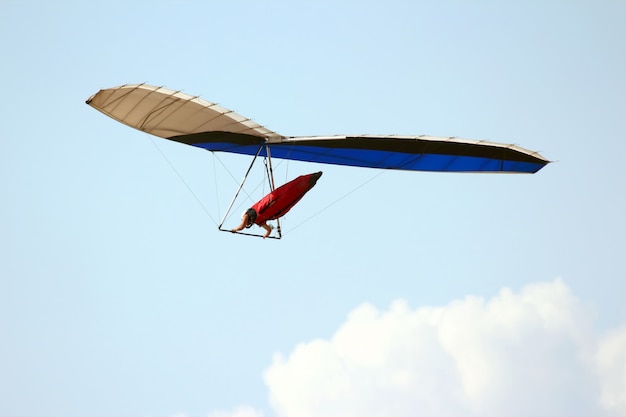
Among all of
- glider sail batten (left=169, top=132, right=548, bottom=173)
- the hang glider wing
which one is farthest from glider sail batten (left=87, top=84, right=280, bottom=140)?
glider sail batten (left=169, top=132, right=548, bottom=173)

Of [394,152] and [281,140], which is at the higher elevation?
[281,140]

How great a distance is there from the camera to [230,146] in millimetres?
42531

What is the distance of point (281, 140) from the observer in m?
40.2

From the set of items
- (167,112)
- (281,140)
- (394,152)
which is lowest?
(394,152)

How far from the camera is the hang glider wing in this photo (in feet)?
128

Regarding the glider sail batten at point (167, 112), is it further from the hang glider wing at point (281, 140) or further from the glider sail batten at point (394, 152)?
the glider sail batten at point (394, 152)

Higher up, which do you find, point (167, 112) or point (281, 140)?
point (167, 112)

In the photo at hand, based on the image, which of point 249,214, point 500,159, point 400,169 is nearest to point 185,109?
point 249,214

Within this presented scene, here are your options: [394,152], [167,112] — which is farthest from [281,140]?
[167,112]

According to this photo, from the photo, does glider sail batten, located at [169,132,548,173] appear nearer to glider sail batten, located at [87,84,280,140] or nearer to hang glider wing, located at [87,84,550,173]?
hang glider wing, located at [87,84,550,173]

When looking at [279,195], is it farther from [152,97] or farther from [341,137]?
[152,97]

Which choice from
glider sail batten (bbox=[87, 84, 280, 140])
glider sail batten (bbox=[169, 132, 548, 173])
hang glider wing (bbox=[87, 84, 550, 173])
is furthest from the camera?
glider sail batten (bbox=[87, 84, 280, 140])

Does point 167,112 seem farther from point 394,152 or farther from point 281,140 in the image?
point 394,152

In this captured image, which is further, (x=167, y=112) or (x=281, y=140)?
(x=167, y=112)
